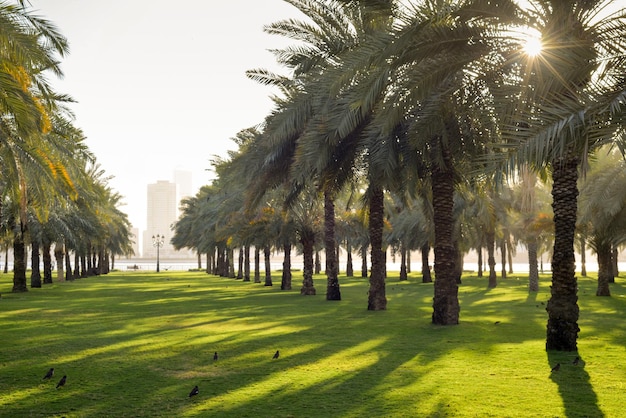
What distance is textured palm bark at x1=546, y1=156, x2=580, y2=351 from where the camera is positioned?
12.2 m

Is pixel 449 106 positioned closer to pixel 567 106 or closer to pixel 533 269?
pixel 567 106

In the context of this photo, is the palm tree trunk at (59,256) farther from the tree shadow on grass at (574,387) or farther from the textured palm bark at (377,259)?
the tree shadow on grass at (574,387)

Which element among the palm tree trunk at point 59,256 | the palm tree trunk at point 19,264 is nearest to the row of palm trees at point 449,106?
the palm tree trunk at point 19,264

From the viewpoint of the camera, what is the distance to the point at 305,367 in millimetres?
10734

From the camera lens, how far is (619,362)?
36.8ft

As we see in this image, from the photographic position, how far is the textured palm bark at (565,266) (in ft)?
40.1

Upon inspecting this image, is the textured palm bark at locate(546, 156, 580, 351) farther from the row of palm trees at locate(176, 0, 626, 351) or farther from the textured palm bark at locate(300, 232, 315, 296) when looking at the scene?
the textured palm bark at locate(300, 232, 315, 296)

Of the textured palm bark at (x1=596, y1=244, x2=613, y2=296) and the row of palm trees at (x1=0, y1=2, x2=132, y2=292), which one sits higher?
the row of palm trees at (x1=0, y1=2, x2=132, y2=292)

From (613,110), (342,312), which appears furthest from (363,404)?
(342,312)

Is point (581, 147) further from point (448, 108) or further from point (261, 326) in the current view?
point (261, 326)

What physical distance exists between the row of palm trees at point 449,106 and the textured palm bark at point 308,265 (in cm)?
828

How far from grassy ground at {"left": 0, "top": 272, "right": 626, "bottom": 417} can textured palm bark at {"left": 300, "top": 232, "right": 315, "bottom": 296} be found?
1138 centimetres

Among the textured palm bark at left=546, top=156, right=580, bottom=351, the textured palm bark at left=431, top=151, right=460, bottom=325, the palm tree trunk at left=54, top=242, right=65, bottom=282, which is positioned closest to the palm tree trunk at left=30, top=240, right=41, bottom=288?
the palm tree trunk at left=54, top=242, right=65, bottom=282

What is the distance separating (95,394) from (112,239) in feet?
233
